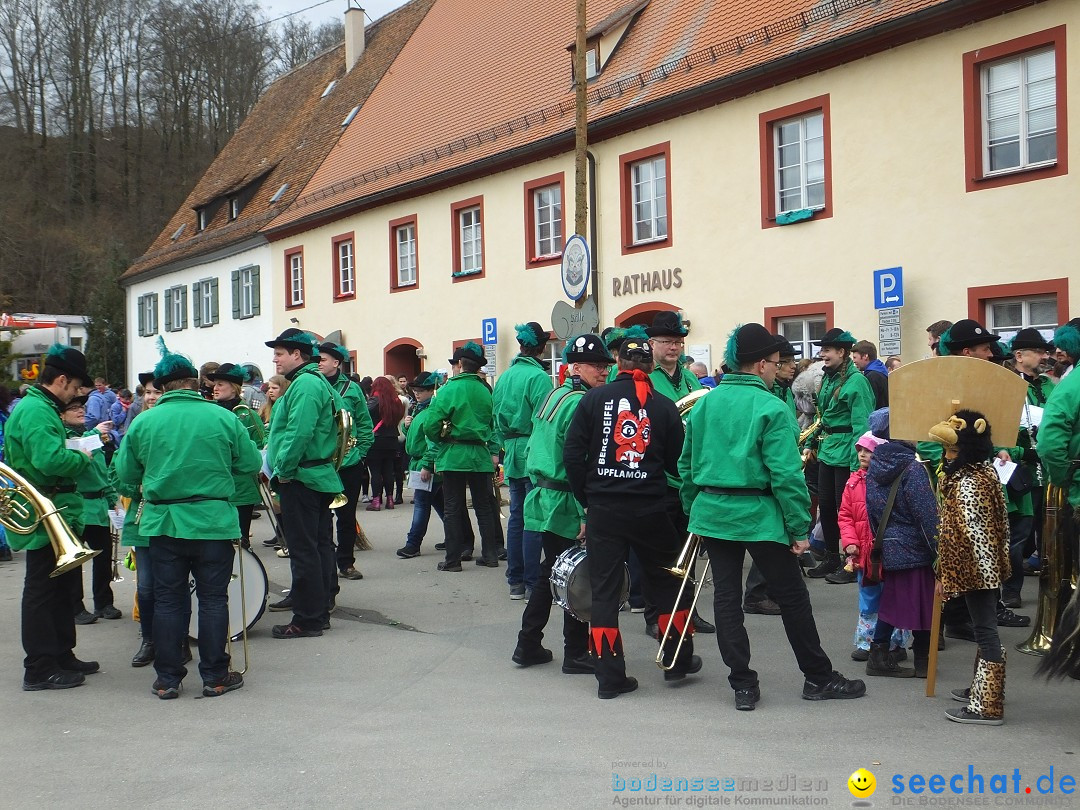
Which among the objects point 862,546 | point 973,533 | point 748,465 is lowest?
point 862,546

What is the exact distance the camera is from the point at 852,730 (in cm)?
571

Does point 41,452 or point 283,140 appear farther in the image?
point 283,140

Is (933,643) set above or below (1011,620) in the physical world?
above

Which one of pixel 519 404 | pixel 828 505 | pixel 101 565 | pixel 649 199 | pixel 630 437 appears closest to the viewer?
→ pixel 630 437

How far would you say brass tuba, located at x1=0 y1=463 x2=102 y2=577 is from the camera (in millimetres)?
6816

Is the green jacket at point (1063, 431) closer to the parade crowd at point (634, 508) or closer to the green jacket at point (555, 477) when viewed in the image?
the parade crowd at point (634, 508)

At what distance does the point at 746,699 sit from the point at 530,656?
1.57 meters

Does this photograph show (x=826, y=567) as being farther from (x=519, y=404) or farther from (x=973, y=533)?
(x=973, y=533)

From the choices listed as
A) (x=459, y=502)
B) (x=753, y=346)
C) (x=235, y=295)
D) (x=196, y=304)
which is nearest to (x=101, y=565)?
(x=459, y=502)

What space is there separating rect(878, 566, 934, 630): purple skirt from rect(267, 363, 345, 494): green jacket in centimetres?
383

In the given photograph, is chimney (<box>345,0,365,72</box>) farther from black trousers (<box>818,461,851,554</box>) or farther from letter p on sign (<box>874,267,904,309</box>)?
black trousers (<box>818,461,851,554</box>)

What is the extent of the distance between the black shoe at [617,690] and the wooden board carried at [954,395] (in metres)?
1.97

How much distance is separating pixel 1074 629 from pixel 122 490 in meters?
5.24

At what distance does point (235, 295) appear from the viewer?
35906mm
